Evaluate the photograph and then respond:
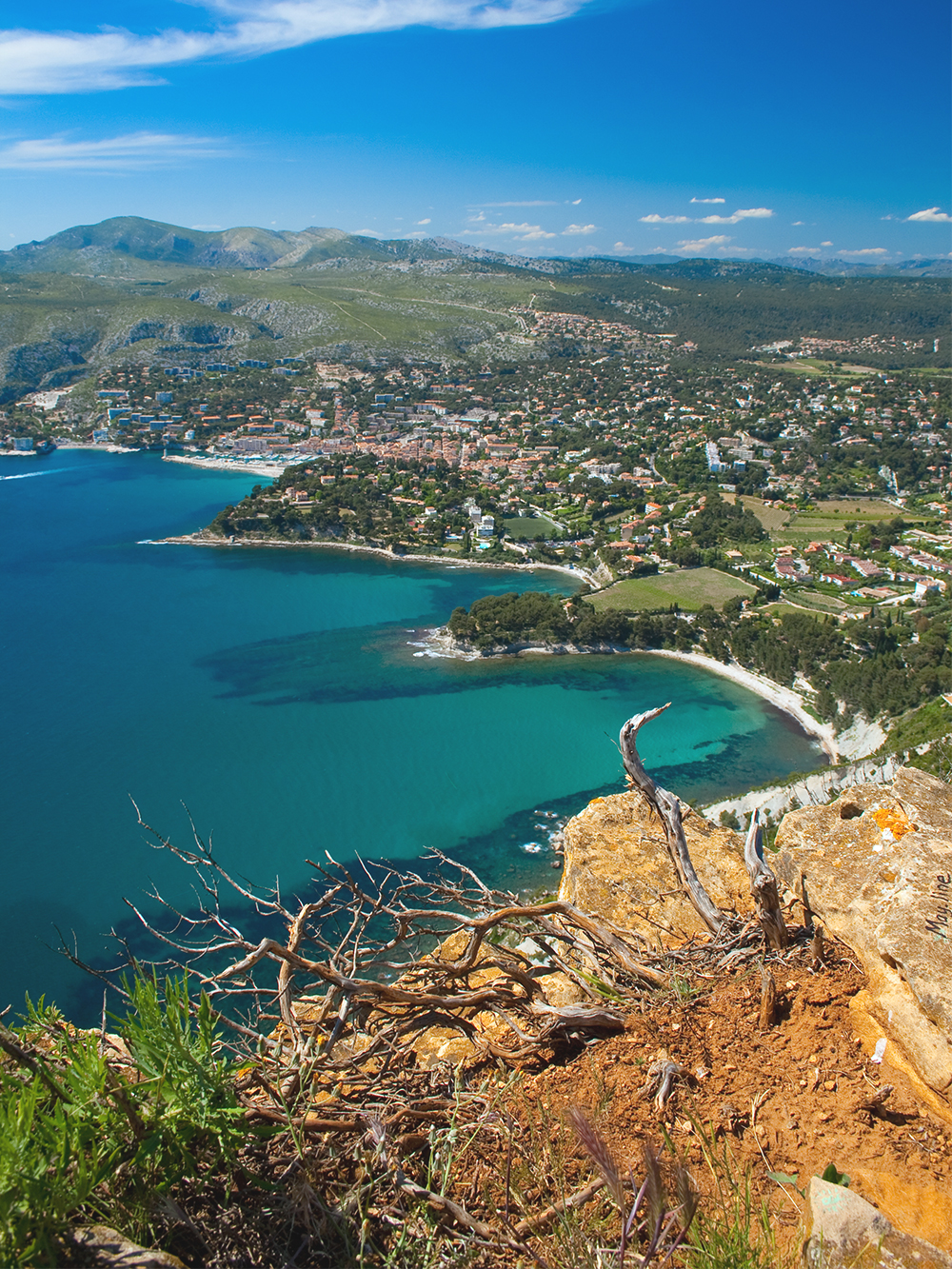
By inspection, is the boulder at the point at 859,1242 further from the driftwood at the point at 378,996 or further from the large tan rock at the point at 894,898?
the driftwood at the point at 378,996

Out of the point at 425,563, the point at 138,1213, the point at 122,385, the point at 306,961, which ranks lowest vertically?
the point at 425,563

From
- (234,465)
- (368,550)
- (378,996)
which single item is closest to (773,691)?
(368,550)

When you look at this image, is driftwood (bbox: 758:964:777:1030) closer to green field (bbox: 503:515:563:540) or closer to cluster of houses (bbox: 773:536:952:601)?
cluster of houses (bbox: 773:536:952:601)

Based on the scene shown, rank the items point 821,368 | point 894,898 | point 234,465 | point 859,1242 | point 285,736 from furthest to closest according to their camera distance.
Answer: point 821,368
point 234,465
point 285,736
point 894,898
point 859,1242

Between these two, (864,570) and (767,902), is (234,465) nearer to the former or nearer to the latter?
(864,570)

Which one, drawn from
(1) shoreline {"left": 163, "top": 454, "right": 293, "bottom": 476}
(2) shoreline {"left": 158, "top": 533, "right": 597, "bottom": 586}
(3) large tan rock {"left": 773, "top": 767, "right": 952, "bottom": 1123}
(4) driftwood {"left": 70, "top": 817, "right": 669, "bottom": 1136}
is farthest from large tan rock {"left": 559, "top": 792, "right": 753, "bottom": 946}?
(1) shoreline {"left": 163, "top": 454, "right": 293, "bottom": 476}

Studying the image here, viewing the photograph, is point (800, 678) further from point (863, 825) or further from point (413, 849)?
point (863, 825)

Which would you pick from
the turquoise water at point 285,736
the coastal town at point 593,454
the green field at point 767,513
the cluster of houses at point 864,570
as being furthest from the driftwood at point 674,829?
the green field at point 767,513

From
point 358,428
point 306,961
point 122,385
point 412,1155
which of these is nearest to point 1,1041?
point 306,961
